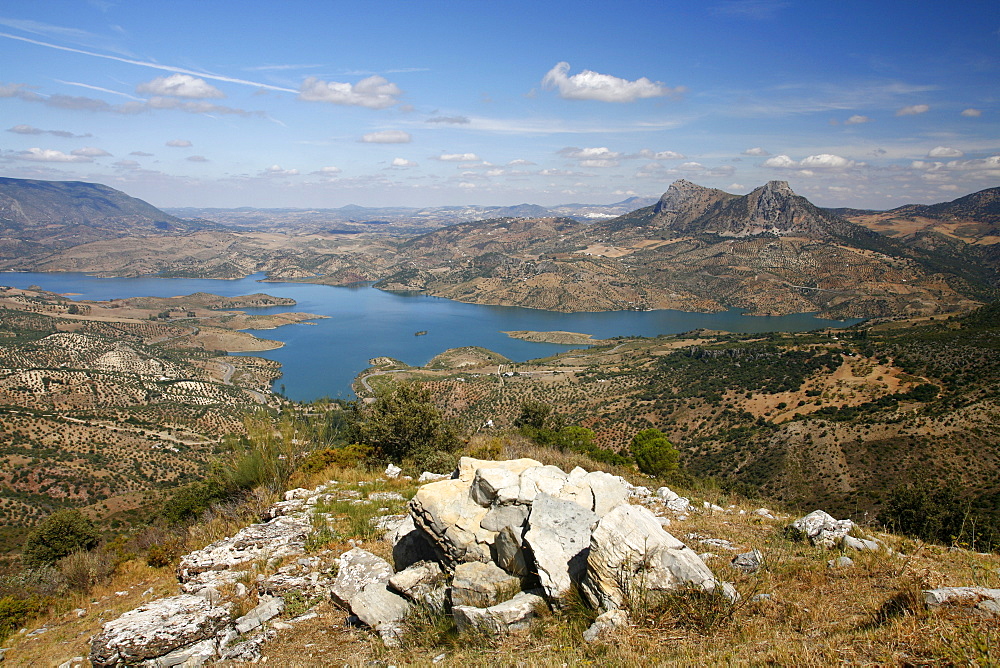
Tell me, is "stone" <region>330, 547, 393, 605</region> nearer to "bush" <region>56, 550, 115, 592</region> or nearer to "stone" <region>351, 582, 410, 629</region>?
"stone" <region>351, 582, 410, 629</region>

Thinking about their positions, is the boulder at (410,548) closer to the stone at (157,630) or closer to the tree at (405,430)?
the stone at (157,630)

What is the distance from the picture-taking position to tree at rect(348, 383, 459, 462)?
1752 cm

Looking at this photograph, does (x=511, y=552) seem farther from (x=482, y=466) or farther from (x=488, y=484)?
(x=482, y=466)

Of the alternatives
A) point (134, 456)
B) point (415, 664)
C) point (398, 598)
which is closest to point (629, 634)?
point (415, 664)

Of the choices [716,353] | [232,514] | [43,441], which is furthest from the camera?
[716,353]

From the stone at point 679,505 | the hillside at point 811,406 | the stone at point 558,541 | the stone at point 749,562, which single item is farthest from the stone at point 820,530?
the hillside at point 811,406

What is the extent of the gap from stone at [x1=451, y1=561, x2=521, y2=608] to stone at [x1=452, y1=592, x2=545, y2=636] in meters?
0.22

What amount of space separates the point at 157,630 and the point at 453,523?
381cm

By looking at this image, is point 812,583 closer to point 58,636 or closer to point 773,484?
point 58,636

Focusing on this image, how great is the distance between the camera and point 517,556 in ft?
20.8

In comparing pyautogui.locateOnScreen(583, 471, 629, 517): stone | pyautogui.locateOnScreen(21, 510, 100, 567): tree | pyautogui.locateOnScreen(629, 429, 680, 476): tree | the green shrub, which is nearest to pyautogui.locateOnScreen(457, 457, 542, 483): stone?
pyautogui.locateOnScreen(583, 471, 629, 517): stone

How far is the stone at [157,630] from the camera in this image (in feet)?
18.9

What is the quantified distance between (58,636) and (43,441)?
160 feet

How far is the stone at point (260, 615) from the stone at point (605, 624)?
451 centimetres
